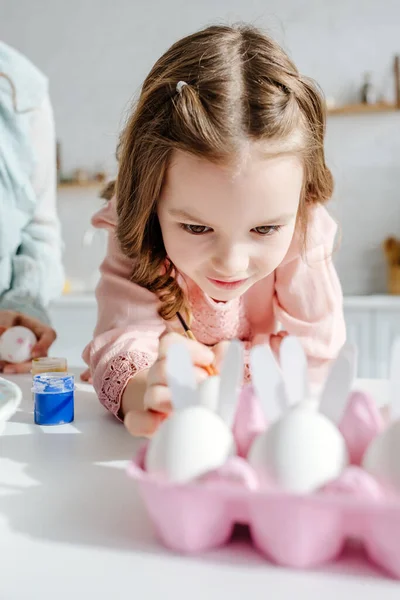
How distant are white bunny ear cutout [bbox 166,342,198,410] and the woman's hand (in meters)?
0.67

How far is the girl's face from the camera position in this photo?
26.0 inches

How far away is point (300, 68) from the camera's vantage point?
313 centimetres

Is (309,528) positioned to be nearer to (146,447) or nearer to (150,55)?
(146,447)

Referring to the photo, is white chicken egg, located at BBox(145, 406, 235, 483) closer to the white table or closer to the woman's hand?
the white table

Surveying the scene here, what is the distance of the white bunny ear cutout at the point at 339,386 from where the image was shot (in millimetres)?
474

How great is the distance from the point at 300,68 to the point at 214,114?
104 inches

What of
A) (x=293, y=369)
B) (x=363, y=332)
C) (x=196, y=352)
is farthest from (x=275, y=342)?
(x=363, y=332)

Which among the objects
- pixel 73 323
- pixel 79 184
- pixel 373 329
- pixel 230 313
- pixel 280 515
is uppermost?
pixel 280 515

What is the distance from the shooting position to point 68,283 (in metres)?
3.30

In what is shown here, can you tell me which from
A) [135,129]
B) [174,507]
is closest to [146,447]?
[174,507]

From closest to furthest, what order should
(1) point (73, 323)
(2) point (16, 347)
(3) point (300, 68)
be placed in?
(2) point (16, 347) → (1) point (73, 323) → (3) point (300, 68)

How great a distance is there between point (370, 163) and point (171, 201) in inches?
101

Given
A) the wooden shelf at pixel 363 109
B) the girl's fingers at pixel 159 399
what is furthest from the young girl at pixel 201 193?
the wooden shelf at pixel 363 109

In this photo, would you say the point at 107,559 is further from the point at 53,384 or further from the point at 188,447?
the point at 53,384
